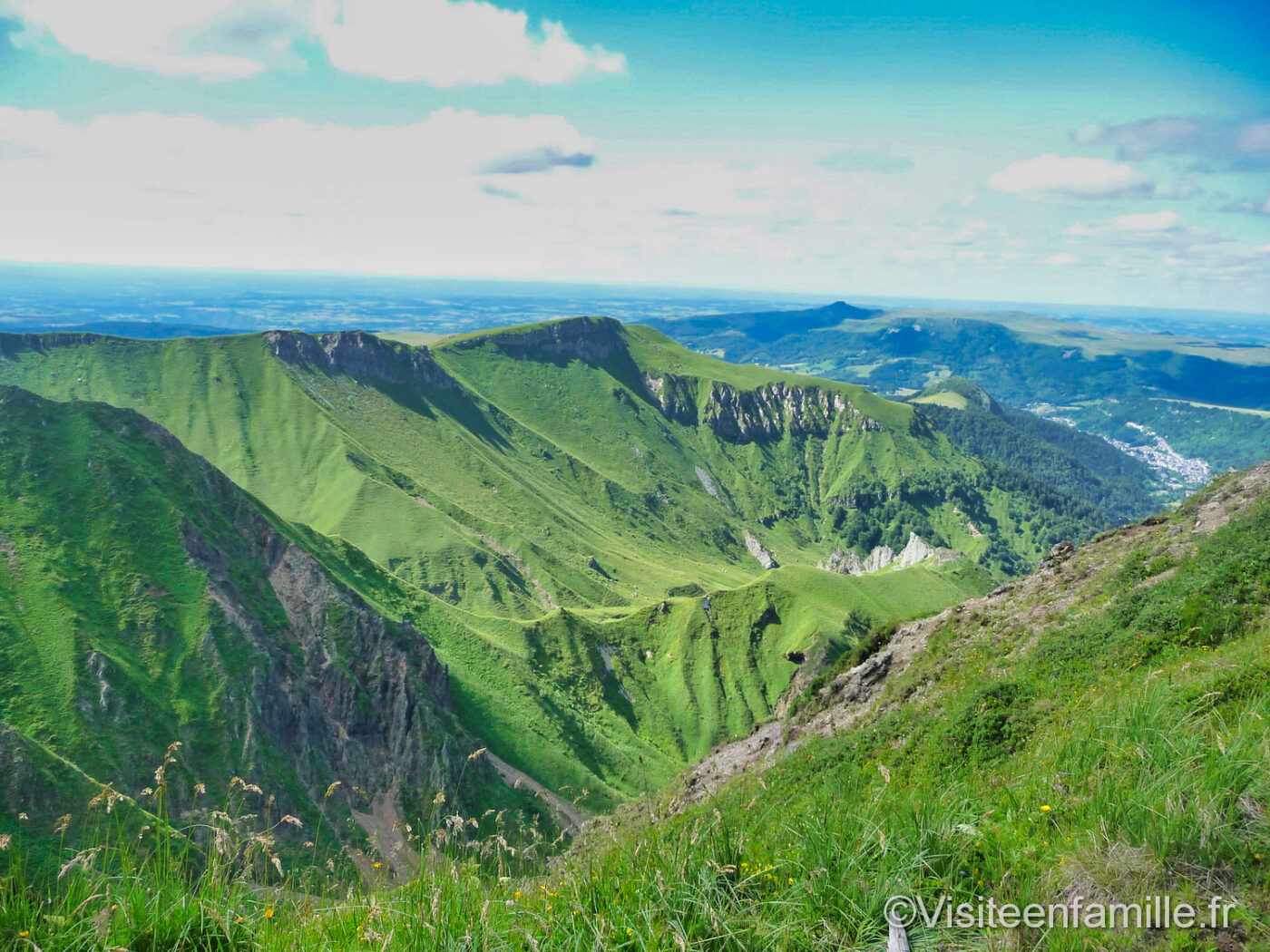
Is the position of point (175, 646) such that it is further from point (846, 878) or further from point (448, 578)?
point (448, 578)

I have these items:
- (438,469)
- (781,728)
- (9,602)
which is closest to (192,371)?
(438,469)

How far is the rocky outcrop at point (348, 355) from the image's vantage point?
18100cm

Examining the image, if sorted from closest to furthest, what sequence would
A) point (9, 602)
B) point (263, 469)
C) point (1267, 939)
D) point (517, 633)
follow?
point (1267, 939)
point (9, 602)
point (517, 633)
point (263, 469)

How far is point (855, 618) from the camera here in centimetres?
10369

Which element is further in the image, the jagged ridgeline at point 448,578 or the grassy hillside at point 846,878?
the jagged ridgeline at point 448,578

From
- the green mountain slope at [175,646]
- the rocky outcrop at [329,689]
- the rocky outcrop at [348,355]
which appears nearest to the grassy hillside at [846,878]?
the green mountain slope at [175,646]

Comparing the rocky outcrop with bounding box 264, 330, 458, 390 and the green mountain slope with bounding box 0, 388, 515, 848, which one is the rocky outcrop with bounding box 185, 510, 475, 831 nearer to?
the green mountain slope with bounding box 0, 388, 515, 848

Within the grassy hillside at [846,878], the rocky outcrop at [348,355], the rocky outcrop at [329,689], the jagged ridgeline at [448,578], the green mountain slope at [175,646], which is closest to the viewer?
the grassy hillside at [846,878]

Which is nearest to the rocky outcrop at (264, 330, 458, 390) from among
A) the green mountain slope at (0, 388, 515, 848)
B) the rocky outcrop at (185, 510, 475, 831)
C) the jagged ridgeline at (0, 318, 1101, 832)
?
the jagged ridgeline at (0, 318, 1101, 832)

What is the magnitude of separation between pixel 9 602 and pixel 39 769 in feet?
58.4

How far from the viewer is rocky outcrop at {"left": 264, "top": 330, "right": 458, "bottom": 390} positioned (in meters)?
181

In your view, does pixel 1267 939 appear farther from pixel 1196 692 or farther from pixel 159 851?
pixel 159 851

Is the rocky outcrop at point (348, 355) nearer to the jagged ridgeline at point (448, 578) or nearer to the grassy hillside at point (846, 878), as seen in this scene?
the jagged ridgeline at point (448, 578)

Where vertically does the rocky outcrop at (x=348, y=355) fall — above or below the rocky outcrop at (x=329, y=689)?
above
